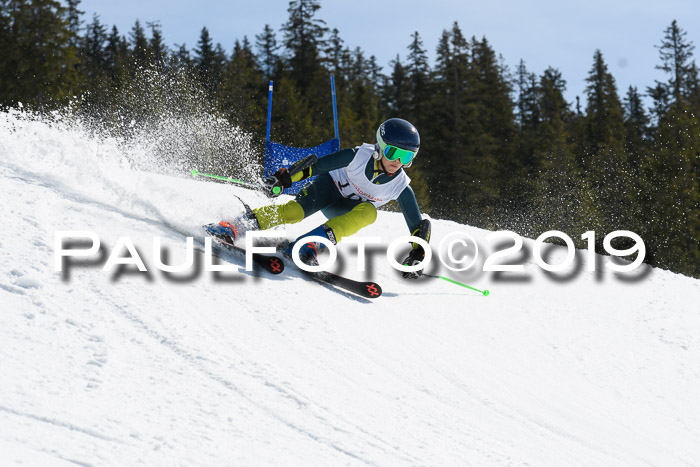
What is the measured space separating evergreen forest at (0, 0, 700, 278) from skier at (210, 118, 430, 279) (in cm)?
2039

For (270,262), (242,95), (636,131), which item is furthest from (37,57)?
(636,131)

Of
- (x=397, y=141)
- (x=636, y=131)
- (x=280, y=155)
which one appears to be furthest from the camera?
(x=636, y=131)

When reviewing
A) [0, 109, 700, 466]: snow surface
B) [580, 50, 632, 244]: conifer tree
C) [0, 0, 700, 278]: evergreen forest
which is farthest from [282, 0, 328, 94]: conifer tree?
[0, 109, 700, 466]: snow surface

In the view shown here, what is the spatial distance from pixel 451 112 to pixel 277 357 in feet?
123

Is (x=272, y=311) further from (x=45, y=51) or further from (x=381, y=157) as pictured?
(x=45, y=51)

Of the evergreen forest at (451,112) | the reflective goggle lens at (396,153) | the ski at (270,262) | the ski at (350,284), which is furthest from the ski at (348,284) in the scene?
the evergreen forest at (451,112)

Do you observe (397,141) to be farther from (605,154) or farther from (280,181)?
(605,154)

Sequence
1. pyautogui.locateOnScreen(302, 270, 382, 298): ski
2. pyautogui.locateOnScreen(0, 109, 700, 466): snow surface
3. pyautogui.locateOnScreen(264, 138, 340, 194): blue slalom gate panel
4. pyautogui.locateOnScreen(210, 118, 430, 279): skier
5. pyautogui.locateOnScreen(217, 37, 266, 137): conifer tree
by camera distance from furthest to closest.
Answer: pyautogui.locateOnScreen(217, 37, 266, 137): conifer tree → pyautogui.locateOnScreen(264, 138, 340, 194): blue slalom gate panel → pyautogui.locateOnScreen(210, 118, 430, 279): skier → pyautogui.locateOnScreen(302, 270, 382, 298): ski → pyautogui.locateOnScreen(0, 109, 700, 466): snow surface

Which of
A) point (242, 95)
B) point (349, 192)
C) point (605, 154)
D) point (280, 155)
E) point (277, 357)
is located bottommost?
point (277, 357)

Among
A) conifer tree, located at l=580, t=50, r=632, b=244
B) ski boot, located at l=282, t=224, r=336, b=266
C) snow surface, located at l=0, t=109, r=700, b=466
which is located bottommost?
snow surface, located at l=0, t=109, r=700, b=466

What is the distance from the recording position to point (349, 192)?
17.4 ft

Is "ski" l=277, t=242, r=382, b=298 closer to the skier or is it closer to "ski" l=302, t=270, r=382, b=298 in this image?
"ski" l=302, t=270, r=382, b=298

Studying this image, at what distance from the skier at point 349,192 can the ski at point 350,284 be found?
11 centimetres

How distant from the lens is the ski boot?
4.73 m
